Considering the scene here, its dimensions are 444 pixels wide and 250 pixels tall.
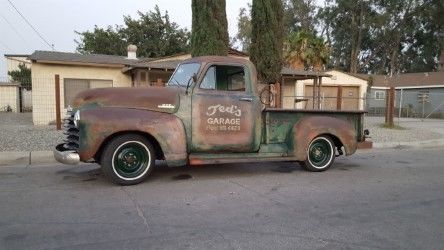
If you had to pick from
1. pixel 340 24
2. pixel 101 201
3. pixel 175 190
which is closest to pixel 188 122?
pixel 175 190

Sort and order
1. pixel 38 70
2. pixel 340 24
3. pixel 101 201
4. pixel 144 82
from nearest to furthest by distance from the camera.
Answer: pixel 101 201 < pixel 38 70 < pixel 144 82 < pixel 340 24

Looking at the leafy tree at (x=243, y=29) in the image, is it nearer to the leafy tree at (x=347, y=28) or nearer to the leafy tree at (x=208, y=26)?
the leafy tree at (x=347, y=28)

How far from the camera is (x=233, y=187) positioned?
21.2 feet

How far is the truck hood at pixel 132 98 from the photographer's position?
635 cm

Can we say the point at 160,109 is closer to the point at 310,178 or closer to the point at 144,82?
the point at 310,178

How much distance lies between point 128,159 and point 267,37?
1145 cm

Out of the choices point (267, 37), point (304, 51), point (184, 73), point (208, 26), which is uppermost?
point (304, 51)

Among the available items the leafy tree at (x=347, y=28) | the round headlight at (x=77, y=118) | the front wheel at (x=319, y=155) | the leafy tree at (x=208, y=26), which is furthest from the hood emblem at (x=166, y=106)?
the leafy tree at (x=347, y=28)

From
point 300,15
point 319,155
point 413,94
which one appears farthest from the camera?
point 300,15

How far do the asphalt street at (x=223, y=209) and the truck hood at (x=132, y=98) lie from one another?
4.19 ft

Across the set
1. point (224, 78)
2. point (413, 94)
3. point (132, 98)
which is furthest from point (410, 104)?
point (132, 98)

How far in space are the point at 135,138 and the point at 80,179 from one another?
1.42m

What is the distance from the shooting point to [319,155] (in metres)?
8.06

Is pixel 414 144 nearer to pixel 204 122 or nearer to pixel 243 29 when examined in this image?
pixel 204 122
